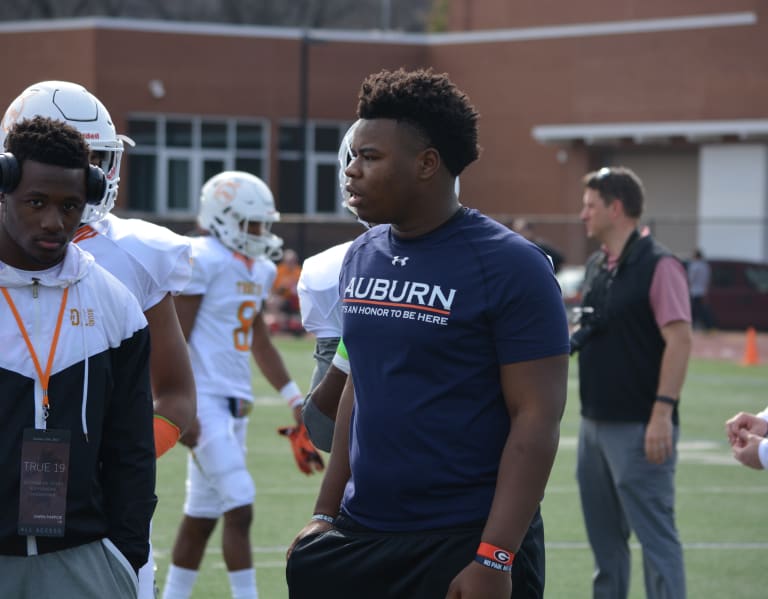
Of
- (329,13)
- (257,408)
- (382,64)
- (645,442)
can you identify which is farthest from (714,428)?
(329,13)

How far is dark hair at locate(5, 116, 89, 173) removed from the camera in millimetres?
3422

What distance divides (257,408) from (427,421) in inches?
505

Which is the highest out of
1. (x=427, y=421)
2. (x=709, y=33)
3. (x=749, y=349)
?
(x=709, y=33)

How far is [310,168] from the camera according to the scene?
38969mm

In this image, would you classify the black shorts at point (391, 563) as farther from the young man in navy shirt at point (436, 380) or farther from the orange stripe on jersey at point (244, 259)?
the orange stripe on jersey at point (244, 259)

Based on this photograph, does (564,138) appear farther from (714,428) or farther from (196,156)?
(714,428)

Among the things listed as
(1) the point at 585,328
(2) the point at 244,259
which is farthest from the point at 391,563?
(2) the point at 244,259

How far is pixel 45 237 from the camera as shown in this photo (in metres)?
3.35

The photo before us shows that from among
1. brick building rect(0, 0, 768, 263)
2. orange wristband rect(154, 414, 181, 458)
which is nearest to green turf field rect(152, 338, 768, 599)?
orange wristband rect(154, 414, 181, 458)

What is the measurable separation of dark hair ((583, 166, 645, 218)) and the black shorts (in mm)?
3462

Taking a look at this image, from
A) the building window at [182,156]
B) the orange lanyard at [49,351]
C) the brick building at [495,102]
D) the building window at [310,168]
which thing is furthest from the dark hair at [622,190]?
the building window at [310,168]

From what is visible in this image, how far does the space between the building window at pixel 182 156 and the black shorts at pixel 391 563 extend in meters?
33.9

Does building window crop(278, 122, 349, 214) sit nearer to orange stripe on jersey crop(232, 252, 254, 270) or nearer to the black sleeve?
orange stripe on jersey crop(232, 252, 254, 270)

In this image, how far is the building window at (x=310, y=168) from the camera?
1527 inches
